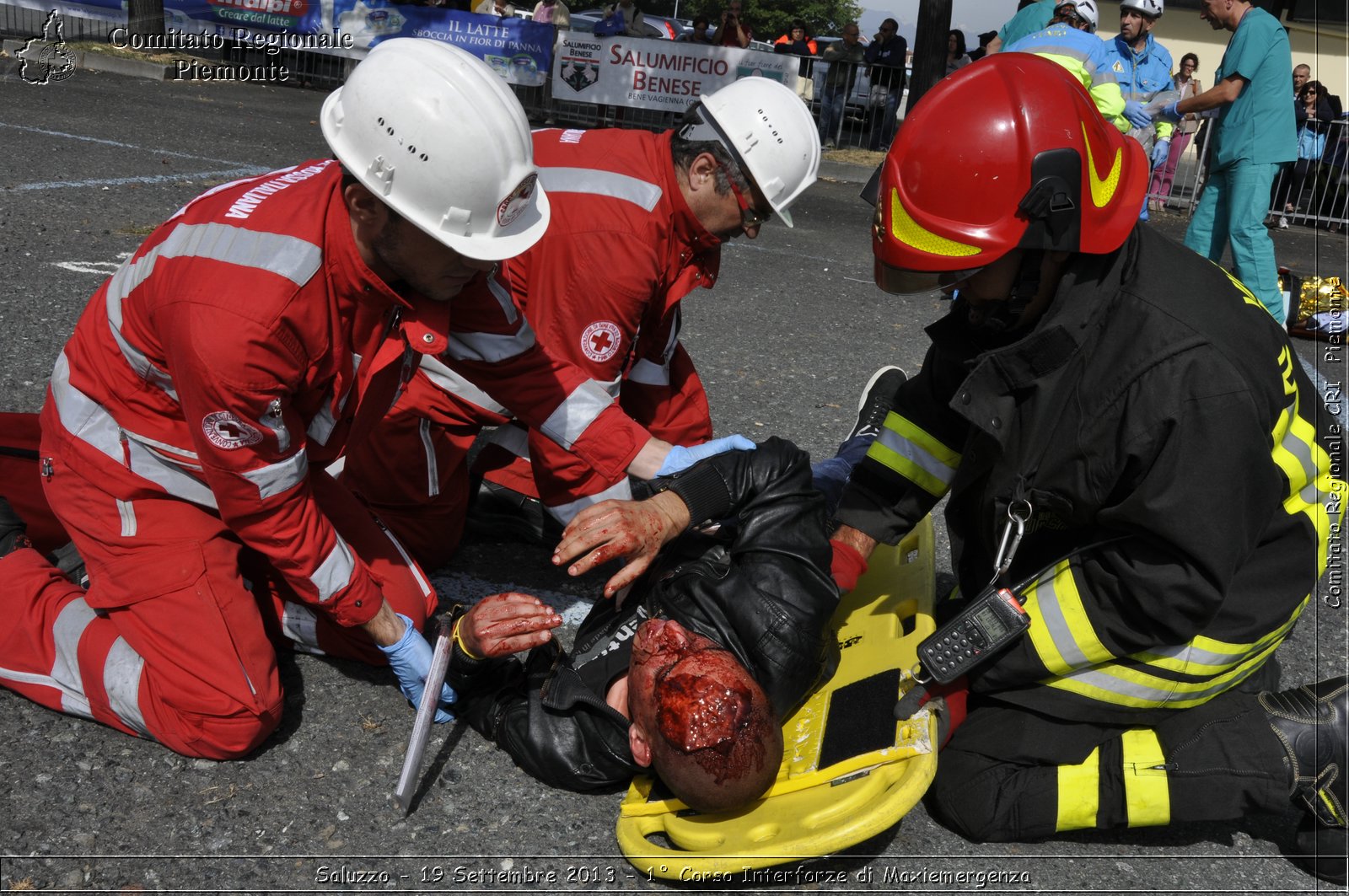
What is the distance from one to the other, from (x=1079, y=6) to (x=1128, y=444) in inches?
229

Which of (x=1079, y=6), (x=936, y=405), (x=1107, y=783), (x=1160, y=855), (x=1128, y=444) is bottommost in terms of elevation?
(x=1160, y=855)

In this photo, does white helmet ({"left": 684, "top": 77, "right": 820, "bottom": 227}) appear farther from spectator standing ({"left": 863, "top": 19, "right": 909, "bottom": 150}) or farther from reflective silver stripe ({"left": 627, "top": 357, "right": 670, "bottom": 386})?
spectator standing ({"left": 863, "top": 19, "right": 909, "bottom": 150})

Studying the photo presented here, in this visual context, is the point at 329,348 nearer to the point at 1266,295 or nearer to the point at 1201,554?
the point at 1201,554

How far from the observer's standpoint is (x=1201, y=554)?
7.48ft

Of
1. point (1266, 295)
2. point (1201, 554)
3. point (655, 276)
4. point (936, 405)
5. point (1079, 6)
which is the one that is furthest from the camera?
point (1079, 6)

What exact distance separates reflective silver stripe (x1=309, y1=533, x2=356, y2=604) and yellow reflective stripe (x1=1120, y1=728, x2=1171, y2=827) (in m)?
1.91

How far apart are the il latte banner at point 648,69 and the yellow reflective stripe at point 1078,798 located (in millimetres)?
12281

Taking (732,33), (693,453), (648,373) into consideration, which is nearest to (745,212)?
(648,373)

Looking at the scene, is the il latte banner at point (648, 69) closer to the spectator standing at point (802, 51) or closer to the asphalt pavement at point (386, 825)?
the spectator standing at point (802, 51)

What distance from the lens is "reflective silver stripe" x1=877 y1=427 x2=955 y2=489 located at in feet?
9.61

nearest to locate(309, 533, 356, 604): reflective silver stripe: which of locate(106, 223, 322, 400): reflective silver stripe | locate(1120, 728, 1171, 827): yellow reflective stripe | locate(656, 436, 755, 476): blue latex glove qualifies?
locate(106, 223, 322, 400): reflective silver stripe

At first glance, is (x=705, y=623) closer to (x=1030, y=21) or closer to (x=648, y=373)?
(x=648, y=373)

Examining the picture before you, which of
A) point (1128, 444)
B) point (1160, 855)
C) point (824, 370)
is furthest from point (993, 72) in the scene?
point (824, 370)

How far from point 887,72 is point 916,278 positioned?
12936 mm
